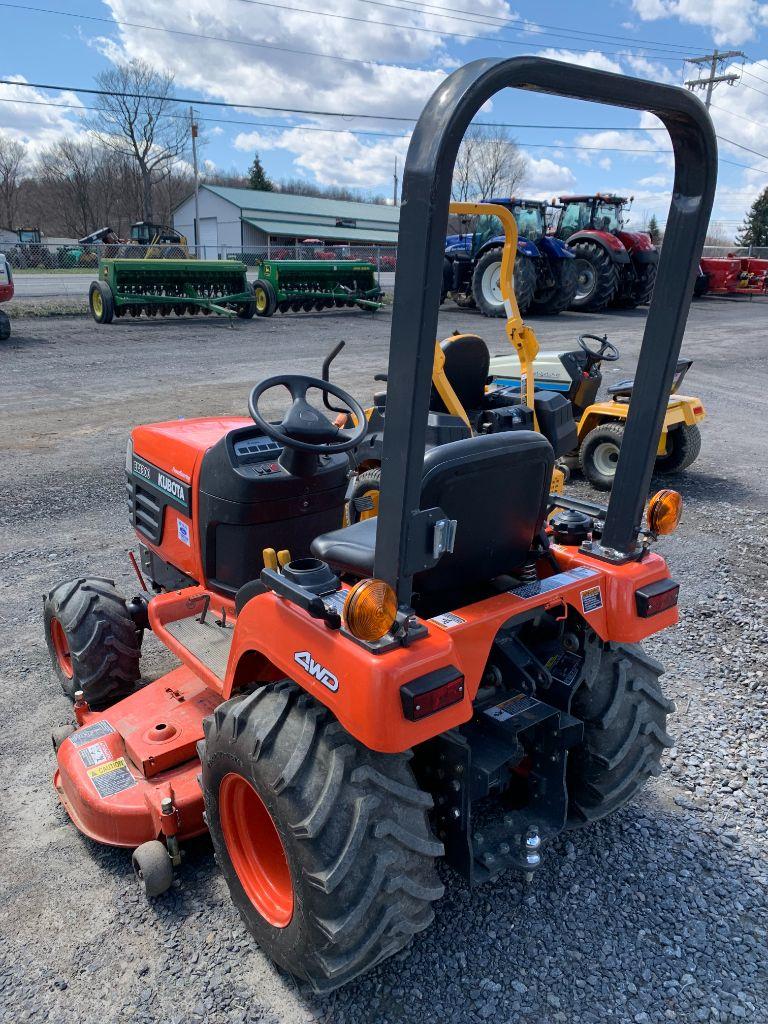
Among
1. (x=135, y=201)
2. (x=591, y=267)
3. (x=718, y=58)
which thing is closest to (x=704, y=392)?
(x=591, y=267)

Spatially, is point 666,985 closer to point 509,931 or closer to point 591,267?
point 509,931

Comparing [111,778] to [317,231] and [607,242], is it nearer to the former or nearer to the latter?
[607,242]

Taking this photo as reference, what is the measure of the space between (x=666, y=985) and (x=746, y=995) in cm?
20

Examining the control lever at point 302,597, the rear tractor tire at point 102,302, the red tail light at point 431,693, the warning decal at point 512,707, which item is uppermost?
the control lever at point 302,597

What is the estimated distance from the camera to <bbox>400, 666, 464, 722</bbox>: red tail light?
168 cm

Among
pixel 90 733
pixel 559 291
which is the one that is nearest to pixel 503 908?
pixel 90 733

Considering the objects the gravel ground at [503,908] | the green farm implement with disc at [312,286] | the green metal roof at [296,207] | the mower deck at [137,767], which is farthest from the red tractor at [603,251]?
the green metal roof at [296,207]

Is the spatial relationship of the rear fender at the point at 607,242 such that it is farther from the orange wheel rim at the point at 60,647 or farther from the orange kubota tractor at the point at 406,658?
the orange wheel rim at the point at 60,647

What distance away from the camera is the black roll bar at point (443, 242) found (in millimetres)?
1396

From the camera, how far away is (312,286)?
1683 centimetres

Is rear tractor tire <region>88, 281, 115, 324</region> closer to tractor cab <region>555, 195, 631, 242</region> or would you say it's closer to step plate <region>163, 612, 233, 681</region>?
tractor cab <region>555, 195, 631, 242</region>

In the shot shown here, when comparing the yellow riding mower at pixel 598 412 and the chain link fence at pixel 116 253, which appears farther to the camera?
the chain link fence at pixel 116 253

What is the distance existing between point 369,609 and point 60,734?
5.75 feet

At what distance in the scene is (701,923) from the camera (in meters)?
2.27
